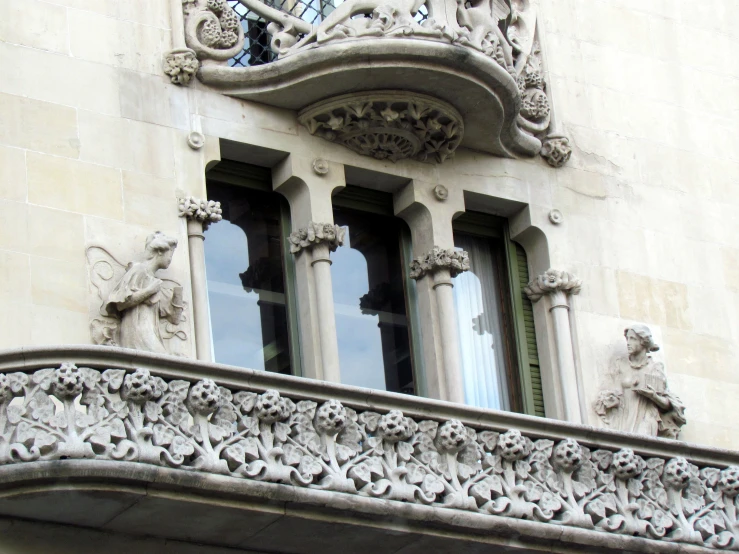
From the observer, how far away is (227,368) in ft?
49.6

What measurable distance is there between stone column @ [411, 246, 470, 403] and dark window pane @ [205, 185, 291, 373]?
126 cm

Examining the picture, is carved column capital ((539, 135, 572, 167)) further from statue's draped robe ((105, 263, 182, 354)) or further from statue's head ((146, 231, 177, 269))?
statue's draped robe ((105, 263, 182, 354))

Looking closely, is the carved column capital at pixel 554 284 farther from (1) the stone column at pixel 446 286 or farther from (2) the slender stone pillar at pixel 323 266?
(2) the slender stone pillar at pixel 323 266

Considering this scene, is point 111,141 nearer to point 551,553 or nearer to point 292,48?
point 292,48

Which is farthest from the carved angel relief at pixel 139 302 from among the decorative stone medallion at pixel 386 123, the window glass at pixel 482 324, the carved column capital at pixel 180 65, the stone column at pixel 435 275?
the window glass at pixel 482 324

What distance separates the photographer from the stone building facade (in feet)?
49.0

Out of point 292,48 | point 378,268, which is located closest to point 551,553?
point 378,268

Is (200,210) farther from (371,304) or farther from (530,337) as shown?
(530,337)

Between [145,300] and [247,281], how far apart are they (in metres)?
1.78

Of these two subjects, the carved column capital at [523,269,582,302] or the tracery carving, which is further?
the carved column capital at [523,269,582,302]

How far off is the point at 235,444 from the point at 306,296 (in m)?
3.19

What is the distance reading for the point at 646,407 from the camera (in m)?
18.5

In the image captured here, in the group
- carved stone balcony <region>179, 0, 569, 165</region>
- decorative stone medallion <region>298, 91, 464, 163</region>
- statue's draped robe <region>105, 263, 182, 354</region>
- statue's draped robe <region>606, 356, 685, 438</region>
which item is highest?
carved stone balcony <region>179, 0, 569, 165</region>

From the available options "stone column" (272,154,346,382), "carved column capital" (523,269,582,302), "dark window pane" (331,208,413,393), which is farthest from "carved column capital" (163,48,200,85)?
"carved column capital" (523,269,582,302)
